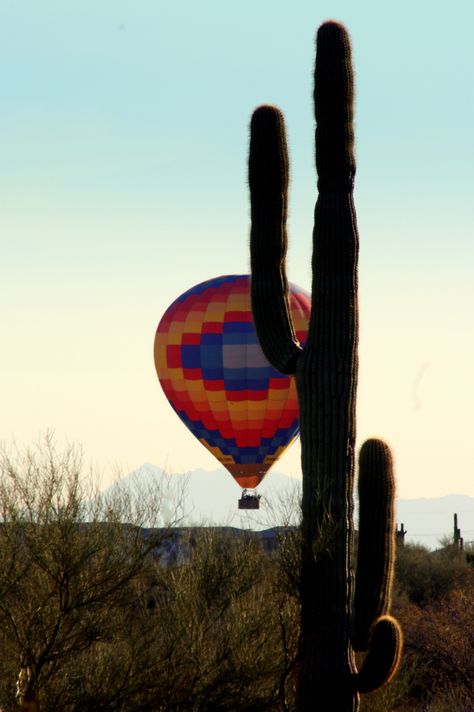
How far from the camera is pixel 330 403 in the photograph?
17031mm

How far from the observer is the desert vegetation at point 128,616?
1942 cm

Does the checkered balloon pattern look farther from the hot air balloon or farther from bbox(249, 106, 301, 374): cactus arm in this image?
bbox(249, 106, 301, 374): cactus arm

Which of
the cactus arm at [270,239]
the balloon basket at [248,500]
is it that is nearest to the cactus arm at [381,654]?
the cactus arm at [270,239]

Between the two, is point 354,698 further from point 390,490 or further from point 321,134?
point 321,134

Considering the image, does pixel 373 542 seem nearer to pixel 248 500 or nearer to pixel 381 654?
pixel 381 654

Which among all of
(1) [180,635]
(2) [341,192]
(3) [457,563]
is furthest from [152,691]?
(3) [457,563]

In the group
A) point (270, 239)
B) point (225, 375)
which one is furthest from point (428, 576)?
point (270, 239)

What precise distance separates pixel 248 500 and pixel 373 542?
956 inches

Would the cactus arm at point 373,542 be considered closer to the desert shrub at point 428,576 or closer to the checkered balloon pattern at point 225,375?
the checkered balloon pattern at point 225,375

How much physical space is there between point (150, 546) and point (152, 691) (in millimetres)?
2217

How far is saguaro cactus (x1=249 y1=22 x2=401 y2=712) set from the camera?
17.0 meters

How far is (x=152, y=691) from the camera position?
20.8 meters

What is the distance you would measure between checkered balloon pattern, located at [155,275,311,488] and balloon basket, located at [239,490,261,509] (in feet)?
4.98

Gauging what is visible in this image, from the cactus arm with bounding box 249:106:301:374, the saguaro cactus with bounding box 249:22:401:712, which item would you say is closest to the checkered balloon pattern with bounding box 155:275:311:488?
the cactus arm with bounding box 249:106:301:374
